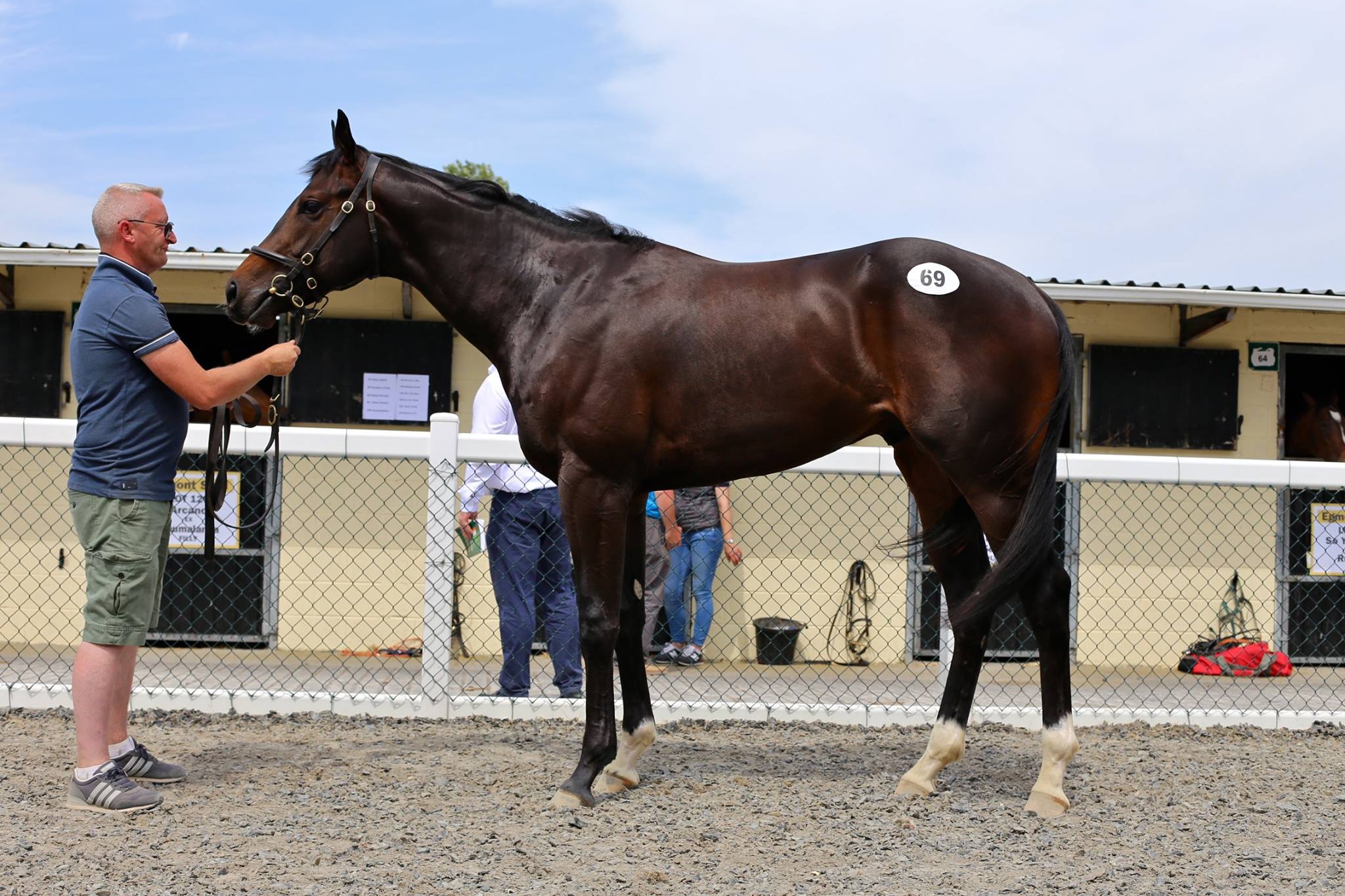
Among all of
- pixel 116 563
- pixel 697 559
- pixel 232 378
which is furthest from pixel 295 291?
pixel 697 559

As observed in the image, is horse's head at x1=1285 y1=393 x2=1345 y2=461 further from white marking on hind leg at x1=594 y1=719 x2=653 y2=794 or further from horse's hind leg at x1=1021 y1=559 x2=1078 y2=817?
white marking on hind leg at x1=594 y1=719 x2=653 y2=794

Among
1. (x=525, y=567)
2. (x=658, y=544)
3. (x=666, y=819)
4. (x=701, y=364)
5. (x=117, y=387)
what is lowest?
(x=666, y=819)

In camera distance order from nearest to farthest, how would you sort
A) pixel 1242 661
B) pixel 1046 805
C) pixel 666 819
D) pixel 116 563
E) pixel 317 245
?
pixel 116 563, pixel 666 819, pixel 1046 805, pixel 317 245, pixel 1242 661

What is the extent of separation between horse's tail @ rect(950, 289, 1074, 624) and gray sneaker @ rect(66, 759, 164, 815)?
2.90 meters

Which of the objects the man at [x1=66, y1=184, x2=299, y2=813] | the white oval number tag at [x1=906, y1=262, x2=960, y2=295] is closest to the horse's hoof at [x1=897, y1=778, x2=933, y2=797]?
the white oval number tag at [x1=906, y1=262, x2=960, y2=295]

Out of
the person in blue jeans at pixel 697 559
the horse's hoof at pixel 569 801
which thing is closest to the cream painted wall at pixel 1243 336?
the person in blue jeans at pixel 697 559

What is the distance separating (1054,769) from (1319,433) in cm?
703

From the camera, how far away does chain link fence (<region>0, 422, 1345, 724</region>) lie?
8164 millimetres

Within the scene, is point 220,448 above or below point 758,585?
above

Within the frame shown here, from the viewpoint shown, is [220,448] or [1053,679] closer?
[1053,679]

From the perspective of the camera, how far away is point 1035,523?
4.00 m

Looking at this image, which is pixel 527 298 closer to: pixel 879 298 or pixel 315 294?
pixel 315 294

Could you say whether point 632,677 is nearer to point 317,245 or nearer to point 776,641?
point 317,245

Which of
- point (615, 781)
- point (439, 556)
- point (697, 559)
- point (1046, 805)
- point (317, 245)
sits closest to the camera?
point (1046, 805)
